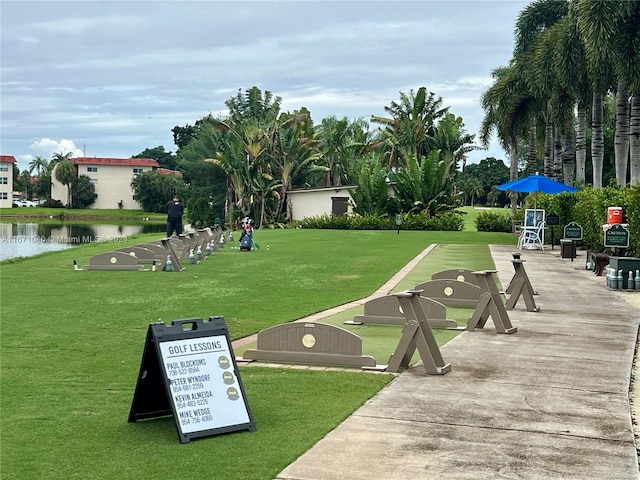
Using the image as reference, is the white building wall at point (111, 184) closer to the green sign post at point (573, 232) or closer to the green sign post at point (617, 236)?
the green sign post at point (573, 232)

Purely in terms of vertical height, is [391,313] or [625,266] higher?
[625,266]

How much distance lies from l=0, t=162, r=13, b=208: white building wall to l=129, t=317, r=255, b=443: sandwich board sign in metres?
101

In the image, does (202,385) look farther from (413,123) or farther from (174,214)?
(413,123)

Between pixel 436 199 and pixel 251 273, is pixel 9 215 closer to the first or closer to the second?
pixel 436 199

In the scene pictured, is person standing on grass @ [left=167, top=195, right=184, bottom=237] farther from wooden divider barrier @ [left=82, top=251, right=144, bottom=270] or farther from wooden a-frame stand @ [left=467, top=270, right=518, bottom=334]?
wooden a-frame stand @ [left=467, top=270, right=518, bottom=334]

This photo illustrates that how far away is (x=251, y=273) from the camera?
2027cm

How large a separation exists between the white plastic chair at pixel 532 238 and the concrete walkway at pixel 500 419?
19.2m

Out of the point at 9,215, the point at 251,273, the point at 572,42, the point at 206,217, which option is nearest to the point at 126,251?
the point at 251,273

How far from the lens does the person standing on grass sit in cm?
2944

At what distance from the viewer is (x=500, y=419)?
22.8 feet

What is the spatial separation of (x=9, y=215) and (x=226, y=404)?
83.4 m

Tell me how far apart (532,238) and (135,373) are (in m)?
24.5

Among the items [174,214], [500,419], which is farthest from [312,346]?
[174,214]

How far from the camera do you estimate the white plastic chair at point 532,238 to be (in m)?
30.5
